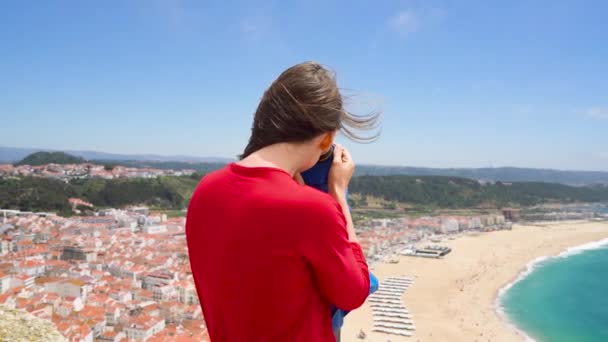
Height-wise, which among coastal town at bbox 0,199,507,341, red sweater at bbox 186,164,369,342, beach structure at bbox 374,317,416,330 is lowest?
beach structure at bbox 374,317,416,330

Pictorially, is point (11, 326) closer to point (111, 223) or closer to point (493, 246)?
point (111, 223)

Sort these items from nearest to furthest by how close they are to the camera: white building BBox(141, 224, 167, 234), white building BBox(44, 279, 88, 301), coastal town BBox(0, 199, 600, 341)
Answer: coastal town BBox(0, 199, 600, 341) < white building BBox(44, 279, 88, 301) < white building BBox(141, 224, 167, 234)

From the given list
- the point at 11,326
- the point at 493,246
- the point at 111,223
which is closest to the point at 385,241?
the point at 493,246

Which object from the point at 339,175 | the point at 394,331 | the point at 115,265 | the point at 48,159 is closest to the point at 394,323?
the point at 394,331

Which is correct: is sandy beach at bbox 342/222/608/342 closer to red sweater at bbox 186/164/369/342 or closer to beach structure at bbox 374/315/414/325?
beach structure at bbox 374/315/414/325

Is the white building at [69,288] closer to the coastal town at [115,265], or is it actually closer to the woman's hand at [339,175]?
the coastal town at [115,265]

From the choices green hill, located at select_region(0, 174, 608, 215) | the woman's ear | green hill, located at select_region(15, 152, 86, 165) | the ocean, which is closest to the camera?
the woman's ear

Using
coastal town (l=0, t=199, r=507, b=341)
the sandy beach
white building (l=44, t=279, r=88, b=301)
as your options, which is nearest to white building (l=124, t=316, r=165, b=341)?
coastal town (l=0, t=199, r=507, b=341)

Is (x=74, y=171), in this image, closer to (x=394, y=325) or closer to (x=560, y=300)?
(x=394, y=325)
